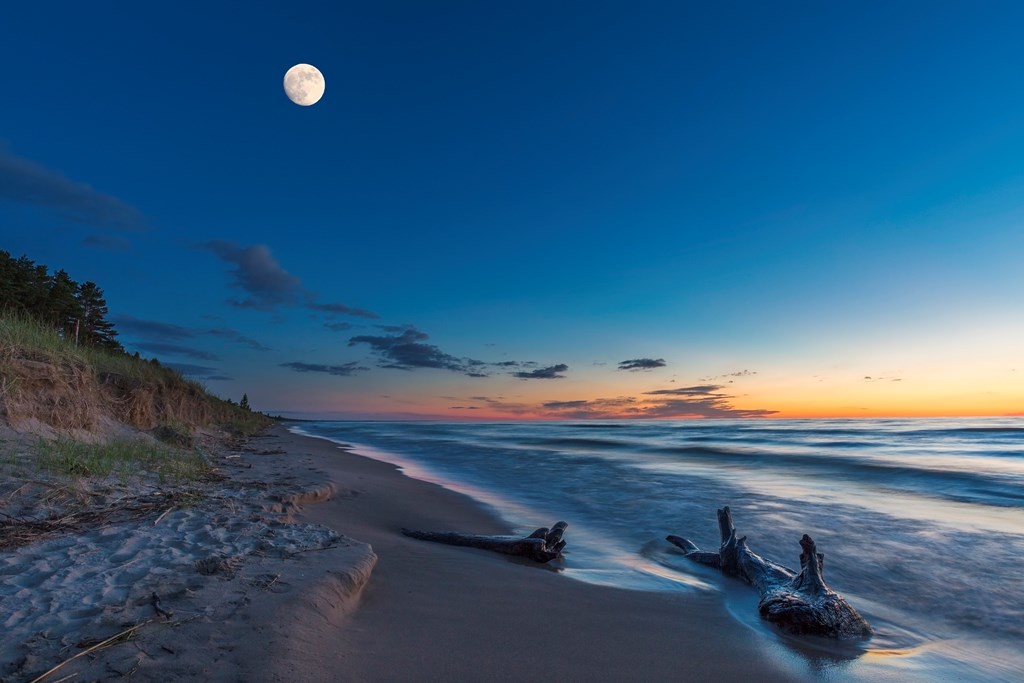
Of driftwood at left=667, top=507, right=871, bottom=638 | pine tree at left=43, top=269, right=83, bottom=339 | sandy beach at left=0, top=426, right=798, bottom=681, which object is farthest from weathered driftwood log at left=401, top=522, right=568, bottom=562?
pine tree at left=43, top=269, right=83, bottom=339

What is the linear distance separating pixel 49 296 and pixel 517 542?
110ft

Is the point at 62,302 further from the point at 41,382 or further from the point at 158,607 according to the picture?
the point at 158,607

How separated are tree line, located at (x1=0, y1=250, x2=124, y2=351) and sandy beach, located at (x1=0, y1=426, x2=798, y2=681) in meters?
24.9

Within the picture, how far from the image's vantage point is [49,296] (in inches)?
1097

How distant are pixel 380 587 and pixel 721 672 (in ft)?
7.97

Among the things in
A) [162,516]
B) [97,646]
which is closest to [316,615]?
[97,646]

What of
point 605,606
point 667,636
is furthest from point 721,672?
point 605,606

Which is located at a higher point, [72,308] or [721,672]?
[72,308]

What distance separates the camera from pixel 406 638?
313 centimetres

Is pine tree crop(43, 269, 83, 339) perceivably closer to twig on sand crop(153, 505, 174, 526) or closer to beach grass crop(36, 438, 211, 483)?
beach grass crop(36, 438, 211, 483)

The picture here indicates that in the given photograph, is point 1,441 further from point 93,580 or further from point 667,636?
point 667,636

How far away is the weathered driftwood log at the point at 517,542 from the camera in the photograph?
18.8 ft

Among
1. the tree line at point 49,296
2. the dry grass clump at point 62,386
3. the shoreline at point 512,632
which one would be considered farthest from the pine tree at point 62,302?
the shoreline at point 512,632

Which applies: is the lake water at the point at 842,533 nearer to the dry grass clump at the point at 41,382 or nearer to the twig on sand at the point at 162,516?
the twig on sand at the point at 162,516
